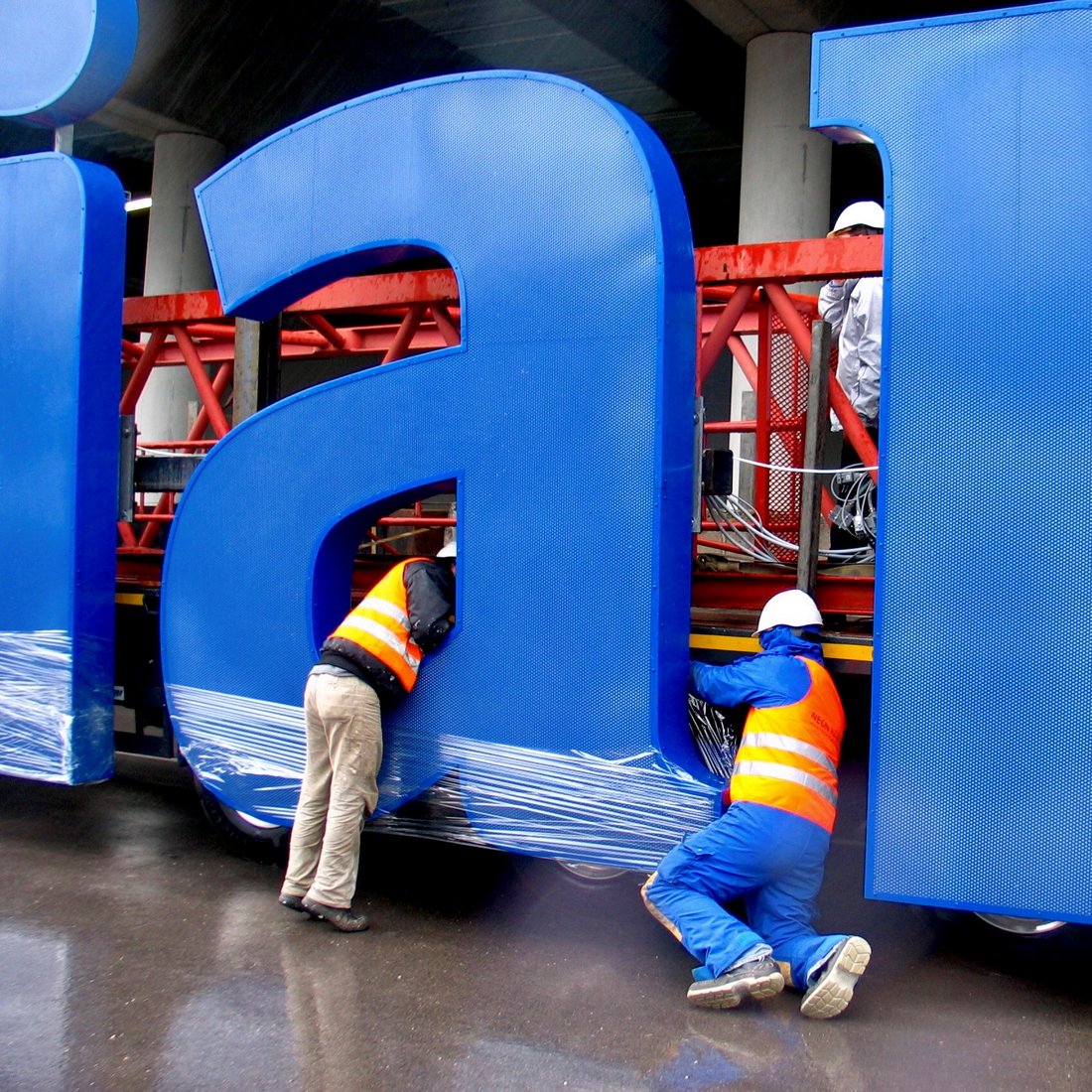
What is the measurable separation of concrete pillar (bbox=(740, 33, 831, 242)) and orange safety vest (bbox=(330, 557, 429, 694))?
26.5 ft

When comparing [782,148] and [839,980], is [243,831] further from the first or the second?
[782,148]

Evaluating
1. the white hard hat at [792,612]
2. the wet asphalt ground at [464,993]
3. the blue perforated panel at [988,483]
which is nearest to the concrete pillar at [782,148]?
the wet asphalt ground at [464,993]

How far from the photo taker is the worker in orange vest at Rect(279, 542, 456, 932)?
4.99 meters

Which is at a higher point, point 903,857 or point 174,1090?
point 903,857

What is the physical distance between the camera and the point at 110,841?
21.0 ft

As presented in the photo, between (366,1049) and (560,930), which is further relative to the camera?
(560,930)

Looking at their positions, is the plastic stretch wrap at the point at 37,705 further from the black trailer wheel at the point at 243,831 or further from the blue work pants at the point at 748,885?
the blue work pants at the point at 748,885

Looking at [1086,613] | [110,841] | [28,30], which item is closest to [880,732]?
[1086,613]

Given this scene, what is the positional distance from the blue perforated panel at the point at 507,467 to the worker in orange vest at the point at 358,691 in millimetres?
123

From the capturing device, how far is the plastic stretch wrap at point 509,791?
15.3 feet

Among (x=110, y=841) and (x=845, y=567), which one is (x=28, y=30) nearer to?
(x=110, y=841)

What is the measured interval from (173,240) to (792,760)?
44.4ft

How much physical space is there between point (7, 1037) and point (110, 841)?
8.05ft

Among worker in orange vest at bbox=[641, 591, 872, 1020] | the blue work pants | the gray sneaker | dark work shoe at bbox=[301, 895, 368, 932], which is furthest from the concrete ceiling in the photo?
the gray sneaker
